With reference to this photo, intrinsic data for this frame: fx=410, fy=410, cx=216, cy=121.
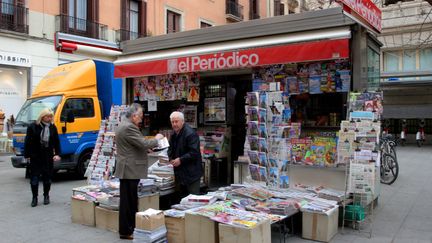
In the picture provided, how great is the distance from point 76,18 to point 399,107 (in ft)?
59.2

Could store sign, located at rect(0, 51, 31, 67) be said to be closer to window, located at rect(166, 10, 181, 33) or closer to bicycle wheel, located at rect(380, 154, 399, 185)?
window, located at rect(166, 10, 181, 33)

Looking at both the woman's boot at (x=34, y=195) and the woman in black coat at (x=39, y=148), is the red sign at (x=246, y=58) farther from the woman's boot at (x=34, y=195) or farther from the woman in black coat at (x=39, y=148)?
the woman's boot at (x=34, y=195)

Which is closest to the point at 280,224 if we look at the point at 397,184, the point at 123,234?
the point at 123,234

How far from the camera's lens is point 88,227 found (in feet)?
19.3

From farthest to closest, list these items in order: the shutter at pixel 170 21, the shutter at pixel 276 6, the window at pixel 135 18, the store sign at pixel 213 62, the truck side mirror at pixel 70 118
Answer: the shutter at pixel 276 6 < the shutter at pixel 170 21 < the window at pixel 135 18 < the truck side mirror at pixel 70 118 < the store sign at pixel 213 62

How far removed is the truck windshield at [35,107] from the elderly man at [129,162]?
17.3 ft

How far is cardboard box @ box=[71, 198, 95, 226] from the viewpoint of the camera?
19.4 feet

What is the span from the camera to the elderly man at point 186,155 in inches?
227

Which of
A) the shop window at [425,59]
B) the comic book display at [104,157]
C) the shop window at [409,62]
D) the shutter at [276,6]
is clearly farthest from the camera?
the shutter at [276,6]

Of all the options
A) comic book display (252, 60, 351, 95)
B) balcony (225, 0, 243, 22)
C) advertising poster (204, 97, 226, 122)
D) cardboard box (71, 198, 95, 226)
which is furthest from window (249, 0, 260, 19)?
cardboard box (71, 198, 95, 226)

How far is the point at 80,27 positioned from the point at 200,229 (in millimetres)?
17373

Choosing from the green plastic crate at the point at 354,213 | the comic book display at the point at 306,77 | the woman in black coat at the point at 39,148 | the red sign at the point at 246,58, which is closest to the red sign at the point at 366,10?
the red sign at the point at 246,58

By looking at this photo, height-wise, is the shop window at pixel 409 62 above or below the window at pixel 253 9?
below

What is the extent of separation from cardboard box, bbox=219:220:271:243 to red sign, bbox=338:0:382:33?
3025mm
